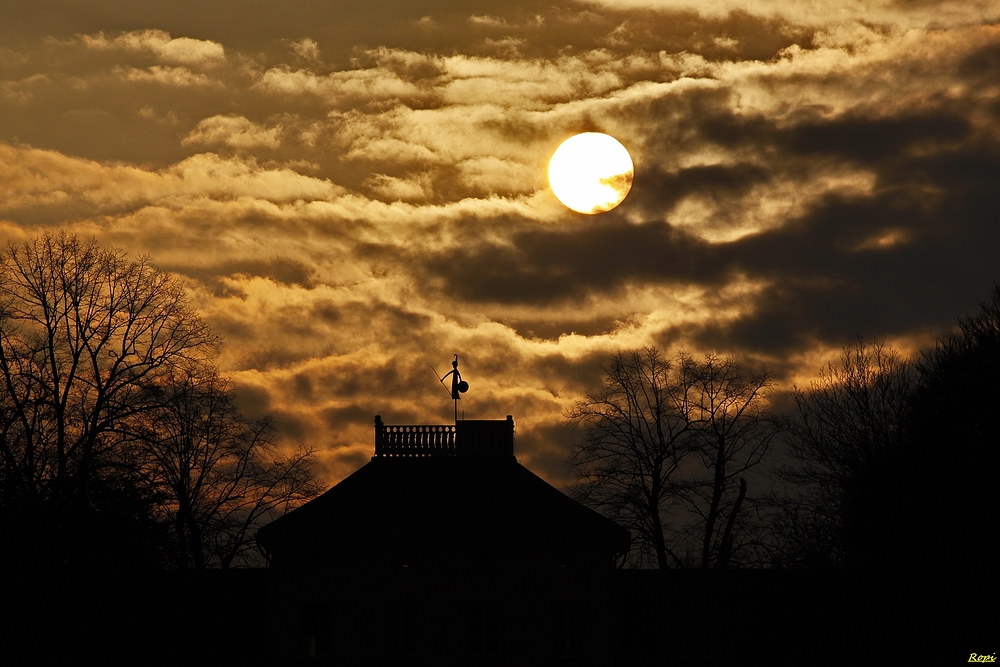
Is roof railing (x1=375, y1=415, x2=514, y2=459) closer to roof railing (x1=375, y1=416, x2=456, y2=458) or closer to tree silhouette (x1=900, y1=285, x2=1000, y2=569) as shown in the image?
roof railing (x1=375, y1=416, x2=456, y2=458)

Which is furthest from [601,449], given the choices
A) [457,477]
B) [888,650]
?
[888,650]

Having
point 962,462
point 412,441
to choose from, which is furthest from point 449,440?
point 962,462

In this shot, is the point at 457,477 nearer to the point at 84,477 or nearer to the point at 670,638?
the point at 670,638

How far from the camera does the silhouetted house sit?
42.6 m

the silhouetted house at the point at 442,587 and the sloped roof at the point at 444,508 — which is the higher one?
the sloped roof at the point at 444,508

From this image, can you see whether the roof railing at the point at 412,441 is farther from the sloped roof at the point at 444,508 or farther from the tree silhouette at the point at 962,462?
the tree silhouette at the point at 962,462

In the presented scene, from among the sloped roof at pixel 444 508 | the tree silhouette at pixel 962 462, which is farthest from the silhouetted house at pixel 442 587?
the tree silhouette at pixel 962 462

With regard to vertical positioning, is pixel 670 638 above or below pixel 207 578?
below

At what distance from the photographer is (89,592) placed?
139 ft

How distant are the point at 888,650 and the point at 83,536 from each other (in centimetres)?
2889

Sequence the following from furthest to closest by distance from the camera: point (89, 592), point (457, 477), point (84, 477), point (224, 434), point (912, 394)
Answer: point (224, 434) < point (912, 394) < point (457, 477) < point (89, 592) < point (84, 477)

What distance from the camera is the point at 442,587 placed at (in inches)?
1688

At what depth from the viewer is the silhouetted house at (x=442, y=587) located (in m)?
42.6

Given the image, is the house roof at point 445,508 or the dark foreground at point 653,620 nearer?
the house roof at point 445,508
